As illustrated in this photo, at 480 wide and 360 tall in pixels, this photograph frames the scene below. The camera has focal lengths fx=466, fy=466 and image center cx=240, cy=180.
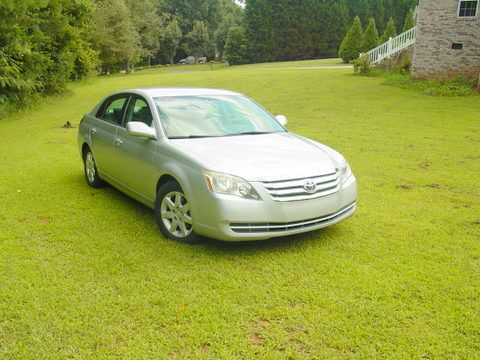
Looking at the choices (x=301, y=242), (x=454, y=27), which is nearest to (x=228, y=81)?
(x=454, y=27)

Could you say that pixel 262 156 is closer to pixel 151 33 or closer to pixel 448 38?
pixel 448 38

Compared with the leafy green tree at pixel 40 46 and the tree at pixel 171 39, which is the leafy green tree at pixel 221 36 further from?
the leafy green tree at pixel 40 46

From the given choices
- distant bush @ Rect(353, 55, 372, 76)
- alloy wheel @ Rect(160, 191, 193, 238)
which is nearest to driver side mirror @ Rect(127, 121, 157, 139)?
alloy wheel @ Rect(160, 191, 193, 238)

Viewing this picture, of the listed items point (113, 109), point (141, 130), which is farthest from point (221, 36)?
point (141, 130)

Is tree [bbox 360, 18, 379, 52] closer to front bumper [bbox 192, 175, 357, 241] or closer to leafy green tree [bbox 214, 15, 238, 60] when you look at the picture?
front bumper [bbox 192, 175, 357, 241]

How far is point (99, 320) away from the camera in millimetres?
3395

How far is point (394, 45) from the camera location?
2739 centimetres

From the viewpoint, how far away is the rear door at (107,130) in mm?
6008

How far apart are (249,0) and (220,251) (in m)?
69.9

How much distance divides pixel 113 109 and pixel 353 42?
35.7m

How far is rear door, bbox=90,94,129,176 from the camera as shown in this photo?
237 inches

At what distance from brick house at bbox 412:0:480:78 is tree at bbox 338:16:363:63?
55.5 feet

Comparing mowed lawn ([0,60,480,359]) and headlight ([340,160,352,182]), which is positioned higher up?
headlight ([340,160,352,182])

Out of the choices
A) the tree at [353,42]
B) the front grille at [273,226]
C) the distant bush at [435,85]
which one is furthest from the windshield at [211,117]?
the tree at [353,42]
